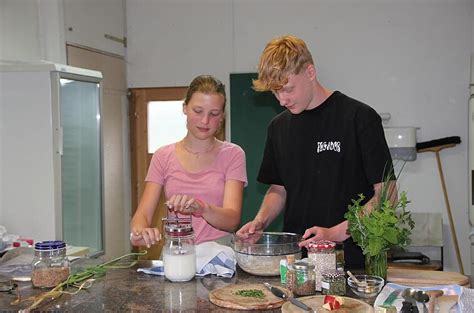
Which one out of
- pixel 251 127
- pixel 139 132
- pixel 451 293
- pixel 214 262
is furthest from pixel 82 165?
pixel 451 293

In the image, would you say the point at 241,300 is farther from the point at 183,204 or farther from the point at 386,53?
the point at 386,53

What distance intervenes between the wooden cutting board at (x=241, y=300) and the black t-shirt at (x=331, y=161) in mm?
528

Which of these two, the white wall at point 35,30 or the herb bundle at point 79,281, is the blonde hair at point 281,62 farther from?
the white wall at point 35,30

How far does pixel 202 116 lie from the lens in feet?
6.84

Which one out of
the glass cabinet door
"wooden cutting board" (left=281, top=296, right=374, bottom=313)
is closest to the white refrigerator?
the glass cabinet door

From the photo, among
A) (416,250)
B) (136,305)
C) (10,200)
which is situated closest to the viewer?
(136,305)

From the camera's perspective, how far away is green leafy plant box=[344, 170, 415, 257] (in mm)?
1605

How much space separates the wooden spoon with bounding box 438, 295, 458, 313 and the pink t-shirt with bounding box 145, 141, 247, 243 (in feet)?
2.87

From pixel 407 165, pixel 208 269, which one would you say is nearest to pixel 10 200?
pixel 208 269

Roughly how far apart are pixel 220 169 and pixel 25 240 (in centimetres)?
153

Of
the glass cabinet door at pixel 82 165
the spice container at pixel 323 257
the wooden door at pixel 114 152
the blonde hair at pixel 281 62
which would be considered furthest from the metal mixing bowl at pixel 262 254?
the wooden door at pixel 114 152

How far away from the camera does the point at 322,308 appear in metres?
1.43

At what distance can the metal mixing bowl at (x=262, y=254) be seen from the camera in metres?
1.79

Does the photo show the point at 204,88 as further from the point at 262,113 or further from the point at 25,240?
the point at 262,113
